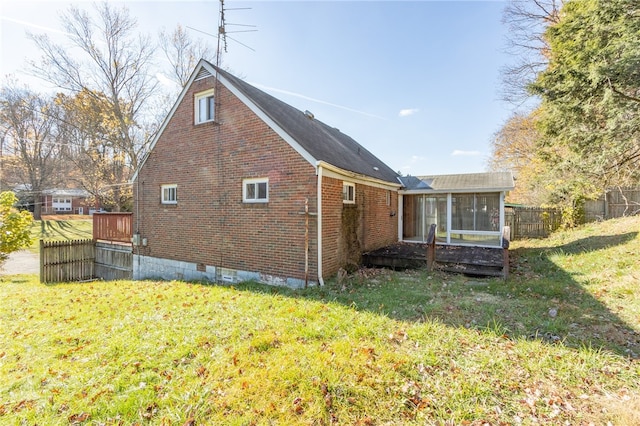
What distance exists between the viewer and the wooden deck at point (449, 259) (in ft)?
26.7

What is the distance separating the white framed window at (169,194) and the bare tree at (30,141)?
20219 mm

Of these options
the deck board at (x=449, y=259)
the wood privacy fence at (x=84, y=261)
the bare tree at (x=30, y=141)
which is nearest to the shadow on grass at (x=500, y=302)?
the deck board at (x=449, y=259)

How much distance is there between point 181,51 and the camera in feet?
71.8

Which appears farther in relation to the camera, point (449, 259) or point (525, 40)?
point (525, 40)

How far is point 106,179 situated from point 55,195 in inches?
1202

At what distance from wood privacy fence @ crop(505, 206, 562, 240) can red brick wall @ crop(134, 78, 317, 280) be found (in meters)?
14.4

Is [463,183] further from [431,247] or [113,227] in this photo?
[113,227]

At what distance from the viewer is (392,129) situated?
17500 mm

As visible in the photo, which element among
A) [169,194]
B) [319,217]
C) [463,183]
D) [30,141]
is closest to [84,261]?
[169,194]

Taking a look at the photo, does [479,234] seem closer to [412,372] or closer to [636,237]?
[636,237]

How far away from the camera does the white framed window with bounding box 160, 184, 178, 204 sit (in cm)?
1026

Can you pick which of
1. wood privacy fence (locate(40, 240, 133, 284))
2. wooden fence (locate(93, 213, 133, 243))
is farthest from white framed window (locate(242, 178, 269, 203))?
wooden fence (locate(93, 213, 133, 243))

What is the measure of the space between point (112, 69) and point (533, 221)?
30165 millimetres

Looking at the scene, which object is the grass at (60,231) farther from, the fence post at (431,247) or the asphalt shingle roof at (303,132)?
the fence post at (431,247)
